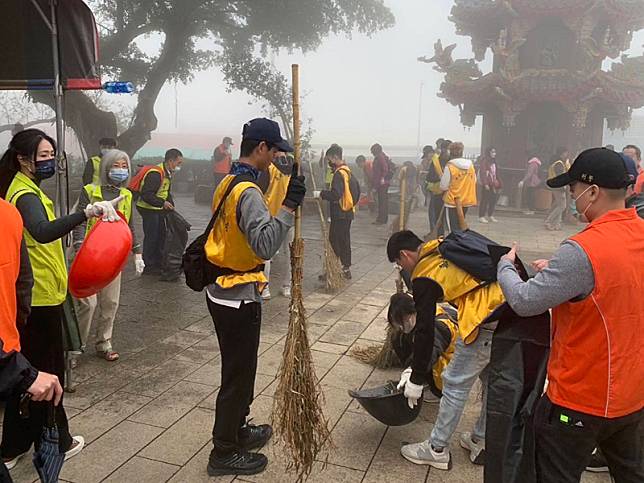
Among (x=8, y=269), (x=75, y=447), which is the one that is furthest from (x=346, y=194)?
(x=8, y=269)

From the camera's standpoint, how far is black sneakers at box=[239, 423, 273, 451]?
3.11 metres

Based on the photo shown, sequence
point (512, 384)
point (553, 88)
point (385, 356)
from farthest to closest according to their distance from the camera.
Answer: point (553, 88), point (385, 356), point (512, 384)

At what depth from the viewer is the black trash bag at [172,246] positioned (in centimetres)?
686

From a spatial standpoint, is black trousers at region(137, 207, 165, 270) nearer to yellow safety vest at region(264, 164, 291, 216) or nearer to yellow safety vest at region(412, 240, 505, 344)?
yellow safety vest at region(264, 164, 291, 216)

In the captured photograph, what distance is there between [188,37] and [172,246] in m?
10.2

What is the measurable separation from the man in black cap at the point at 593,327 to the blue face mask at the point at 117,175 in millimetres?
3199

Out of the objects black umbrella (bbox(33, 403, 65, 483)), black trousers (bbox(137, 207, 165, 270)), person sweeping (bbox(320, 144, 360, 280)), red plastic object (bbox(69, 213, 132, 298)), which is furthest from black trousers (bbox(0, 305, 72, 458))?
person sweeping (bbox(320, 144, 360, 280))

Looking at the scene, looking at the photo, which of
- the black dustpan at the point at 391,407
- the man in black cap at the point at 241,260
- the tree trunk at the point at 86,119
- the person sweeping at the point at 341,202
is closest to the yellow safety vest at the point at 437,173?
the person sweeping at the point at 341,202

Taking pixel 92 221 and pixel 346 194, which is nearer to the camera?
pixel 92 221

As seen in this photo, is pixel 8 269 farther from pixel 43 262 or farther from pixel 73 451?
pixel 73 451

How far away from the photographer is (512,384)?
7.85 ft

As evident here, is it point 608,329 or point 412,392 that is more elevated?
point 608,329

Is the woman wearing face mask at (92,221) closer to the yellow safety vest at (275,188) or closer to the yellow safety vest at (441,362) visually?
the yellow safety vest at (275,188)

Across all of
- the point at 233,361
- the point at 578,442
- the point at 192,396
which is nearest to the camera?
the point at 578,442
